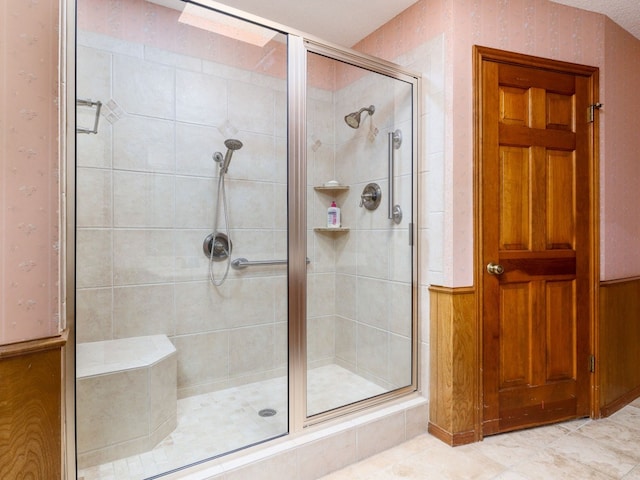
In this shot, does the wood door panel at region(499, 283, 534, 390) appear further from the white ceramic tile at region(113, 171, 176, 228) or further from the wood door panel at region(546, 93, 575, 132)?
the white ceramic tile at region(113, 171, 176, 228)

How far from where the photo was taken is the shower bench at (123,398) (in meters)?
1.51

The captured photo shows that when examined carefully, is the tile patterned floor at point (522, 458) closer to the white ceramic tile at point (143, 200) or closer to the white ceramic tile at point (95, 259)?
the white ceramic tile at point (95, 259)

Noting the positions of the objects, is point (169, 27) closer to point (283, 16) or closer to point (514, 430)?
point (283, 16)

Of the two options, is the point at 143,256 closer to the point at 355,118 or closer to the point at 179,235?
the point at 179,235

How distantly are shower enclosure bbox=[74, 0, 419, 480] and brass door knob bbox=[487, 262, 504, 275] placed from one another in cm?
45

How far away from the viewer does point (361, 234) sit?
7.70ft

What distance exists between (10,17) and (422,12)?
197cm

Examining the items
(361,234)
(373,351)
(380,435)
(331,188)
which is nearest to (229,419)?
(380,435)

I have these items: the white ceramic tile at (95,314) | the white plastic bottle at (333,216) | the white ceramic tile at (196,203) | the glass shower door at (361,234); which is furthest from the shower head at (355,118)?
the white ceramic tile at (95,314)

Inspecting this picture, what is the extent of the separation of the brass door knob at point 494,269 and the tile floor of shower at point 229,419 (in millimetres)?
911

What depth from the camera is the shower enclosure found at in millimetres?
1705

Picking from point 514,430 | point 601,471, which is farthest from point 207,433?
point 601,471

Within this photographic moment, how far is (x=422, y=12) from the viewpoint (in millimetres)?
2111

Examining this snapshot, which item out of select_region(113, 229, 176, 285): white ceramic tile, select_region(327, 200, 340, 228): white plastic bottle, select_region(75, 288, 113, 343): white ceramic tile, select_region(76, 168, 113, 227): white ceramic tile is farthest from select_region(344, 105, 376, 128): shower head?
select_region(75, 288, 113, 343): white ceramic tile
